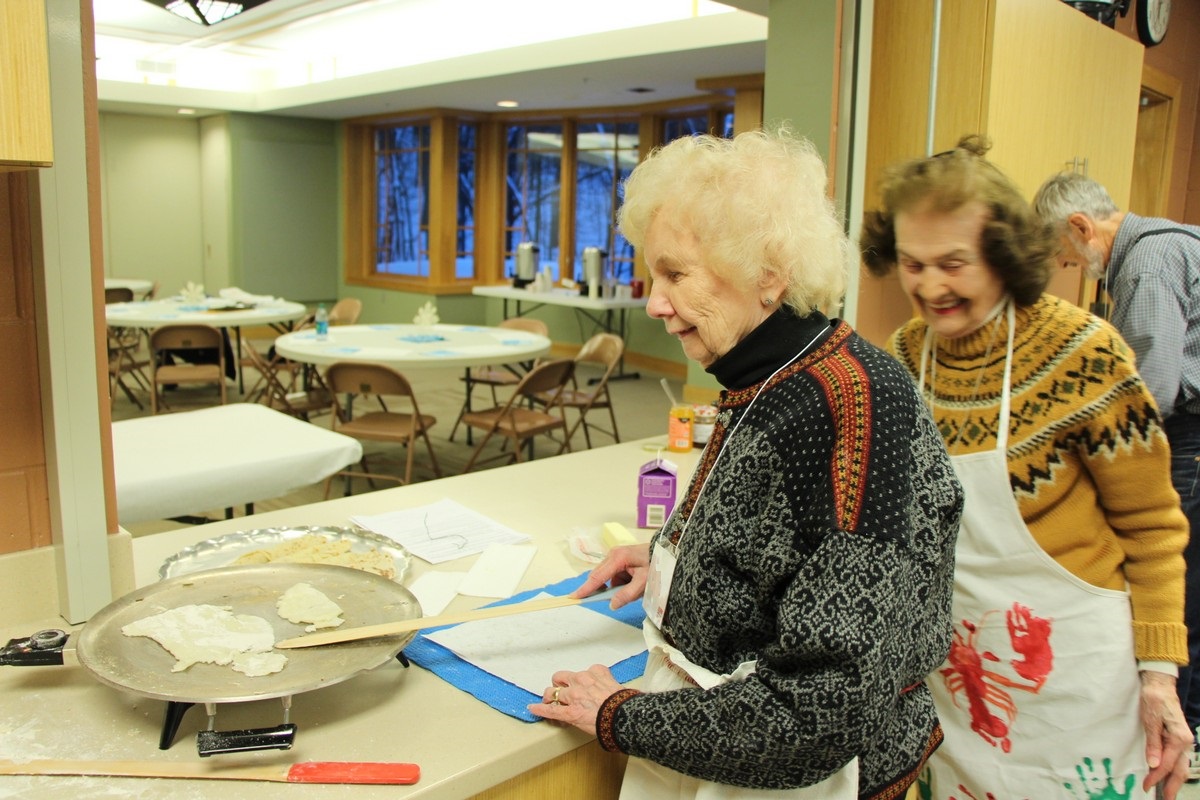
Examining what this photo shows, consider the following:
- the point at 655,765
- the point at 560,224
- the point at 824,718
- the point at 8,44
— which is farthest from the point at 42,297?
the point at 560,224

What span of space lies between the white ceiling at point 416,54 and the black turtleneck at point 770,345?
5.60 metres

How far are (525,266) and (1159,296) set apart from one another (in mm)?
7902

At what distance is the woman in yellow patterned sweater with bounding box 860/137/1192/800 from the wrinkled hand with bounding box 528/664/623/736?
726mm

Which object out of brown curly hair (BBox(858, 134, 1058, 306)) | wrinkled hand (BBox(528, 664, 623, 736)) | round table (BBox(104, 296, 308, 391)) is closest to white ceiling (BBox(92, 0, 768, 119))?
round table (BBox(104, 296, 308, 391))

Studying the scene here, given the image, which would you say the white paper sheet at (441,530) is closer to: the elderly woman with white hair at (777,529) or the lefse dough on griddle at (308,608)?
the lefse dough on griddle at (308,608)

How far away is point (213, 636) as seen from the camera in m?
1.30

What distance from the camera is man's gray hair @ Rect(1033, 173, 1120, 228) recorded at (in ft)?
8.20

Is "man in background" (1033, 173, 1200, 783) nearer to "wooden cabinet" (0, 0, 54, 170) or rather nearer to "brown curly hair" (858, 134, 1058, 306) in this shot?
"brown curly hair" (858, 134, 1058, 306)

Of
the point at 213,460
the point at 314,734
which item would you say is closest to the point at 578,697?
the point at 314,734

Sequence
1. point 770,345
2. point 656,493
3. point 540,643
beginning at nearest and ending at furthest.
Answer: point 770,345
point 540,643
point 656,493

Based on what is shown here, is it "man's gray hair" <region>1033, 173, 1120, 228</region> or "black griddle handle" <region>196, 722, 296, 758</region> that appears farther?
"man's gray hair" <region>1033, 173, 1120, 228</region>

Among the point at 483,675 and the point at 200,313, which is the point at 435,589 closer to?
the point at 483,675

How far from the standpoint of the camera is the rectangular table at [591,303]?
28.1ft

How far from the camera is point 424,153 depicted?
11586 mm
